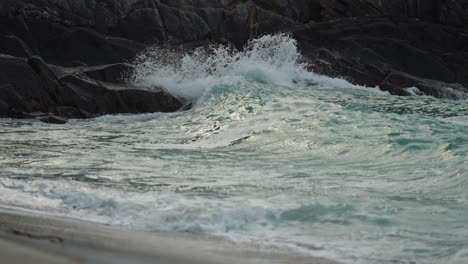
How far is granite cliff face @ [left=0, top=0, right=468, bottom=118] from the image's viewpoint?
20948 millimetres

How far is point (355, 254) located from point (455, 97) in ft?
66.0

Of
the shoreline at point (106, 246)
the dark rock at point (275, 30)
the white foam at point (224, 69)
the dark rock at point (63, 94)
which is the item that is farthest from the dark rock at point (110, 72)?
the shoreline at point (106, 246)

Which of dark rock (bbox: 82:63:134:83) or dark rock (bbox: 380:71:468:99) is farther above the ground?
dark rock (bbox: 82:63:134:83)

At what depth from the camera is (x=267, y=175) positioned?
6.97 metres

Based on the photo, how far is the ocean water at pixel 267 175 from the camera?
14.9ft

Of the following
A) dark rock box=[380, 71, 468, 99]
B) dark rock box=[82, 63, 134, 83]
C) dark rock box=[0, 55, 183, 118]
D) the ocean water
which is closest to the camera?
the ocean water

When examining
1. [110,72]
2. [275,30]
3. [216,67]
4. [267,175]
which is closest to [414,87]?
[275,30]

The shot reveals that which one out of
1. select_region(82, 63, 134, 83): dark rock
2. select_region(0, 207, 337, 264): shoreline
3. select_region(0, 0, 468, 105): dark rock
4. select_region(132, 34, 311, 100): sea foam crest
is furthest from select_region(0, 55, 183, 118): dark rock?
select_region(0, 207, 337, 264): shoreline

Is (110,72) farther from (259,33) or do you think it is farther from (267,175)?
(259,33)

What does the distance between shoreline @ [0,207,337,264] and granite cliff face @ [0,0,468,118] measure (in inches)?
449

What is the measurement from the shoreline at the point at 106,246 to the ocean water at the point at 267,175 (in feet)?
0.85

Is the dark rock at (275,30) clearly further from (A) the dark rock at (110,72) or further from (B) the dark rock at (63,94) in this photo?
(B) the dark rock at (63,94)

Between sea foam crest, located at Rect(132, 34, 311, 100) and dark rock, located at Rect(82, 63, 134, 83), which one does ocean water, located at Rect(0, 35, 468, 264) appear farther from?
sea foam crest, located at Rect(132, 34, 311, 100)

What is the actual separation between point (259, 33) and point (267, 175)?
19566 mm
